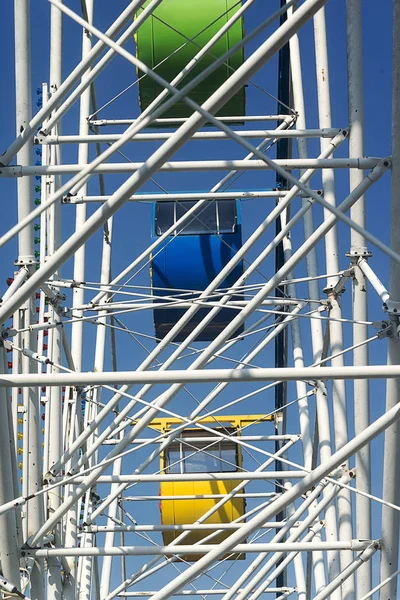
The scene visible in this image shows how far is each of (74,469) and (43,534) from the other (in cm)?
181

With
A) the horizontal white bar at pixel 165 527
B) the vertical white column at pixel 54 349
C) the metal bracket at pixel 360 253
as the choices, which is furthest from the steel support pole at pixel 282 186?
the metal bracket at pixel 360 253

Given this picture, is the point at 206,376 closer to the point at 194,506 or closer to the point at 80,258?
the point at 80,258

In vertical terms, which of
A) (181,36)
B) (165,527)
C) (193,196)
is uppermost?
(181,36)

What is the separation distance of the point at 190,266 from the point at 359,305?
17.1ft

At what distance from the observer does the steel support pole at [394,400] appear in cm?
725

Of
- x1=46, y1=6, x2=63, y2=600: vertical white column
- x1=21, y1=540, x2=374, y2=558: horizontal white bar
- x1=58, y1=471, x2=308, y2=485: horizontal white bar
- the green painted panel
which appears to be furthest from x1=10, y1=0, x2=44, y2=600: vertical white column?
the green painted panel

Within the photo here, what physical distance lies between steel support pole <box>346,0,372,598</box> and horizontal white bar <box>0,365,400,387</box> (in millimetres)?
2137

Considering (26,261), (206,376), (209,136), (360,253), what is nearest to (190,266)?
(209,136)

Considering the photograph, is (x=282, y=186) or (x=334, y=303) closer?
(x=334, y=303)

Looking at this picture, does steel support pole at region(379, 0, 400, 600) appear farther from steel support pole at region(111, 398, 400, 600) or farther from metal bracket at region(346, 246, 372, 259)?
metal bracket at region(346, 246, 372, 259)

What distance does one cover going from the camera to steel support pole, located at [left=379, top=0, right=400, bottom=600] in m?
7.25

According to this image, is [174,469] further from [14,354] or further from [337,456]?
[337,456]

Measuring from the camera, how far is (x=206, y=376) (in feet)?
21.9

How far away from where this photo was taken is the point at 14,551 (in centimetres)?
823
